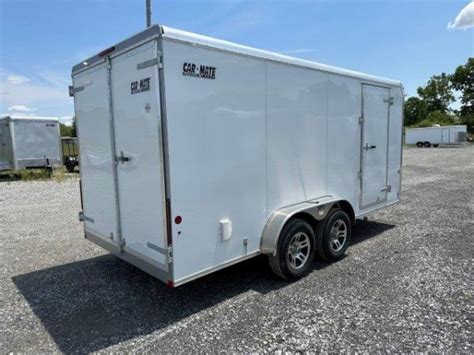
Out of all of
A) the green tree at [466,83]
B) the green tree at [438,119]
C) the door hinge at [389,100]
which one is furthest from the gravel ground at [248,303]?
the green tree at [466,83]

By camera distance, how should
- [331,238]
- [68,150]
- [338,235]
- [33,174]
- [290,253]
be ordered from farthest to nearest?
1. [68,150]
2. [33,174]
3. [338,235]
4. [331,238]
5. [290,253]

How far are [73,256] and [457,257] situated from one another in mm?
5943

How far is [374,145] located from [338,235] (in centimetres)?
190

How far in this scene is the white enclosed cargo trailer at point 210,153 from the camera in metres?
3.34

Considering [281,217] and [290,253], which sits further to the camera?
[290,253]

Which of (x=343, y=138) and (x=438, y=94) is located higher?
(x=438, y=94)

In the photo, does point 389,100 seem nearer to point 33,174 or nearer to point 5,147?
point 33,174

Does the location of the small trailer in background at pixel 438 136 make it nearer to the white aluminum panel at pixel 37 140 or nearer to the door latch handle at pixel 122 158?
the white aluminum panel at pixel 37 140

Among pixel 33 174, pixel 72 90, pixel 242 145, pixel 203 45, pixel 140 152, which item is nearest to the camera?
pixel 203 45

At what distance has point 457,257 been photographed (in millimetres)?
5172

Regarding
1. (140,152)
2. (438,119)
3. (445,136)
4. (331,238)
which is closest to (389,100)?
(331,238)

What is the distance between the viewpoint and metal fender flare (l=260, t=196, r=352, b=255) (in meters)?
4.15

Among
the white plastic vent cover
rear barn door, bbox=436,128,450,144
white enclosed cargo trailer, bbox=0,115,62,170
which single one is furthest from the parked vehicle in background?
rear barn door, bbox=436,128,450,144

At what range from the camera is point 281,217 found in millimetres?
4289
